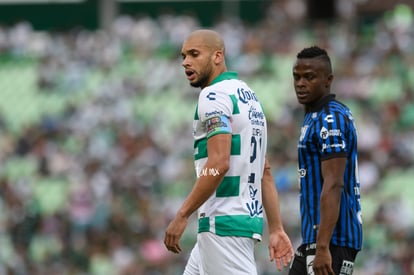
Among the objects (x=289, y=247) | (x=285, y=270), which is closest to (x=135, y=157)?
(x=285, y=270)

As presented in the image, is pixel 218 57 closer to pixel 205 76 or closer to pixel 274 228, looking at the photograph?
pixel 205 76

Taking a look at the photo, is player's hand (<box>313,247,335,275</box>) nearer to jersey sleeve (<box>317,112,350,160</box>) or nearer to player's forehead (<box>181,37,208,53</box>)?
jersey sleeve (<box>317,112,350,160</box>)

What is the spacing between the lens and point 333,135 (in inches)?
276

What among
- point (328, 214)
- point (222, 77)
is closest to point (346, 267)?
point (328, 214)

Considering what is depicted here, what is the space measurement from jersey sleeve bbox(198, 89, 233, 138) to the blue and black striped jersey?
0.57 meters

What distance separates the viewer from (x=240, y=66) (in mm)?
21781

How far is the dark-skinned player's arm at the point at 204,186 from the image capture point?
6.77m

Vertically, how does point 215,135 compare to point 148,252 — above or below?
above

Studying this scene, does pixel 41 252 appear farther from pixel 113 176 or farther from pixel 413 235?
pixel 413 235

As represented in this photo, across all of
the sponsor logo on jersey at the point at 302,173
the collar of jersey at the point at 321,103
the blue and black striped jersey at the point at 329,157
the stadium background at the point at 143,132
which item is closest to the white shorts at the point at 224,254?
the blue and black striped jersey at the point at 329,157

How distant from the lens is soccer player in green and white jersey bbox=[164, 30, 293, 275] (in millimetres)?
6926

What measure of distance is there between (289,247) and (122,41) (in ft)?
58.4

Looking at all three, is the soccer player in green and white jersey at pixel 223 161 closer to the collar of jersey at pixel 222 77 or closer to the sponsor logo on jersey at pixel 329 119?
the collar of jersey at pixel 222 77

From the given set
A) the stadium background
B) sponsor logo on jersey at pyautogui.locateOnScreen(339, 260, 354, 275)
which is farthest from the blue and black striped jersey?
the stadium background
